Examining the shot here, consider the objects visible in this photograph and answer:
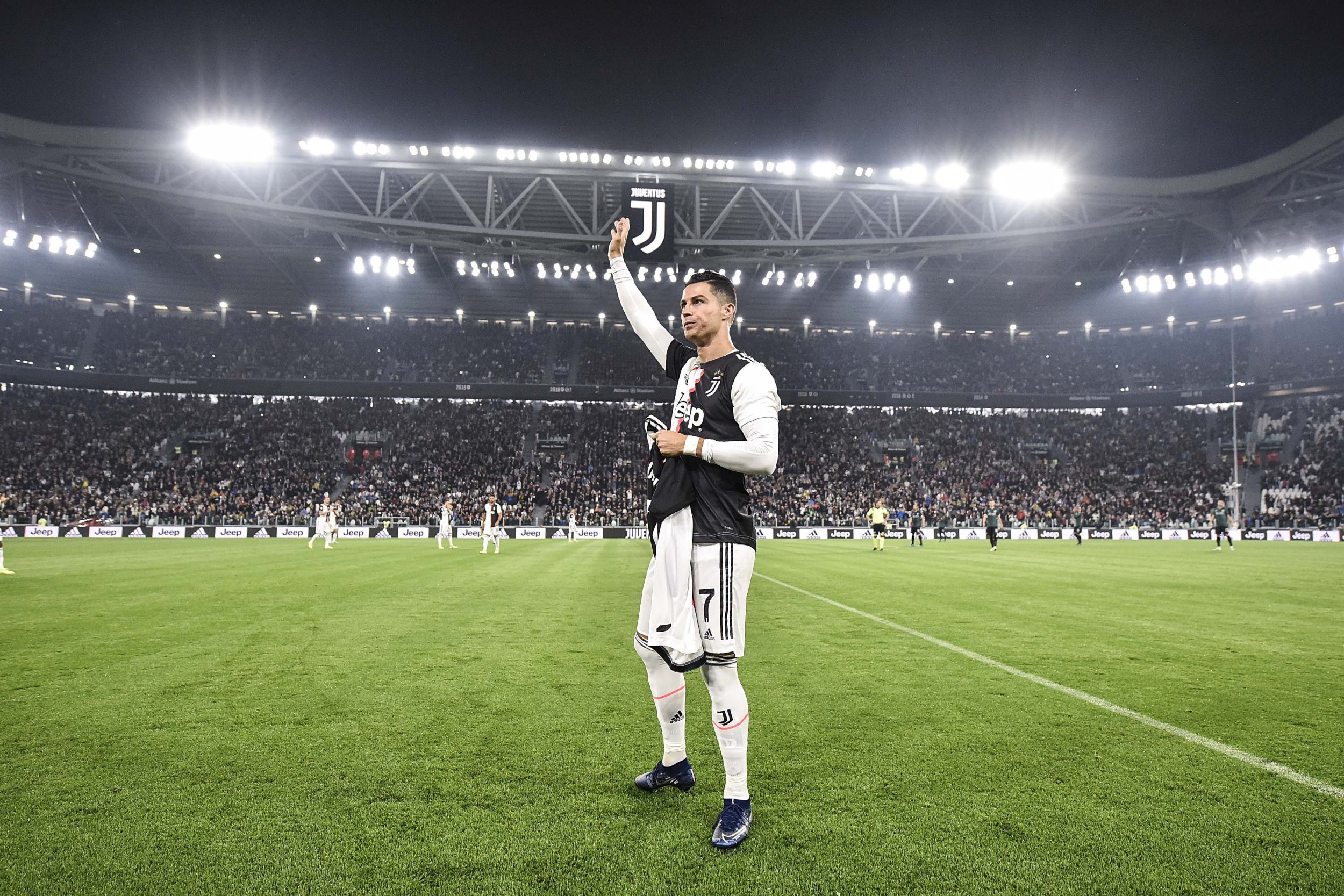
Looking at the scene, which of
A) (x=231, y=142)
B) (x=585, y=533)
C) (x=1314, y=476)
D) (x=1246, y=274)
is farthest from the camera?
(x=1314, y=476)

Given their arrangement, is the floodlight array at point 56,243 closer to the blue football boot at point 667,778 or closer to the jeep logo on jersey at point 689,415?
the jeep logo on jersey at point 689,415

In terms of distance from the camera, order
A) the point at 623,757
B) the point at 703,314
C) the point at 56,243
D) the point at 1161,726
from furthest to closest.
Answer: the point at 56,243 → the point at 1161,726 → the point at 623,757 → the point at 703,314

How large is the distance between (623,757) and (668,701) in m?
0.63

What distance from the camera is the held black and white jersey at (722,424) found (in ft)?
11.2

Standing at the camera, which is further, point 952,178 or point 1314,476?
point 1314,476

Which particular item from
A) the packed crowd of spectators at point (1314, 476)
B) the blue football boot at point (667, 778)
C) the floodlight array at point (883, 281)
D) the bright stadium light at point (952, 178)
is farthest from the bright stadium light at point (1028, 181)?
the blue football boot at point (667, 778)

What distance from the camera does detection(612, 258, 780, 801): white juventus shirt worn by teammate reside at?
328 cm

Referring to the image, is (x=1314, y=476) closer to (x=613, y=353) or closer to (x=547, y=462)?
(x=613, y=353)

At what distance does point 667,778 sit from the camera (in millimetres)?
3578

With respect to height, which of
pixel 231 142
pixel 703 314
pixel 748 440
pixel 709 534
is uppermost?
pixel 231 142

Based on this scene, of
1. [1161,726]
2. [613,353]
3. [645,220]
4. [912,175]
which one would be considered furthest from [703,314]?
[613,353]

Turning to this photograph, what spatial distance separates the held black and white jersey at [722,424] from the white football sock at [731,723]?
2.05 ft

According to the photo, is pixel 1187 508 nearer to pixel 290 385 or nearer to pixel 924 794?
pixel 924 794

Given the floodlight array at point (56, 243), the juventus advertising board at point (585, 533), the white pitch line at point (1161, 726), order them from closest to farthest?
the white pitch line at point (1161, 726) → the juventus advertising board at point (585, 533) → the floodlight array at point (56, 243)
